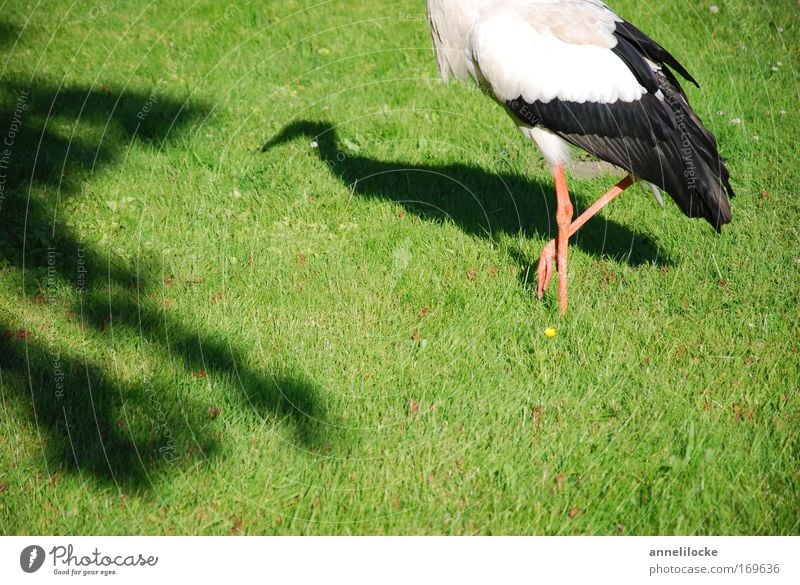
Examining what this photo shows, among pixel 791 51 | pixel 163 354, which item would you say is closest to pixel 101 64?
pixel 163 354

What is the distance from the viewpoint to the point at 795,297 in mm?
5059

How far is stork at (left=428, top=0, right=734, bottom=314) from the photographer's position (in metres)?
4.83

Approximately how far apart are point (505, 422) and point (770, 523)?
4.23 ft

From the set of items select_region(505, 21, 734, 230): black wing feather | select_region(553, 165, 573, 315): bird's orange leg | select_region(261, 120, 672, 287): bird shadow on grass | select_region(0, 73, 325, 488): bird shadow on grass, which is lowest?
select_region(0, 73, 325, 488): bird shadow on grass

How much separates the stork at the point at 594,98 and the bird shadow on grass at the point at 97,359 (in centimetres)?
197

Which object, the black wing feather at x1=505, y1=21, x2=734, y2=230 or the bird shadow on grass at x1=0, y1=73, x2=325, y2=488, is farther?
the black wing feather at x1=505, y1=21, x2=734, y2=230

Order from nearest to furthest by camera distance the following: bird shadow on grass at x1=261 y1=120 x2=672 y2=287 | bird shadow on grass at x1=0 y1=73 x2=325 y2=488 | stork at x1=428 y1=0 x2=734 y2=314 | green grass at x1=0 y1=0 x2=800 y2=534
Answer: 1. green grass at x1=0 y1=0 x2=800 y2=534
2. bird shadow on grass at x1=0 y1=73 x2=325 y2=488
3. stork at x1=428 y1=0 x2=734 y2=314
4. bird shadow on grass at x1=261 y1=120 x2=672 y2=287

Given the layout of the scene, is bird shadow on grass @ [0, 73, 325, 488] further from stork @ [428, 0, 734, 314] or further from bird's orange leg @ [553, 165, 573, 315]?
stork @ [428, 0, 734, 314]

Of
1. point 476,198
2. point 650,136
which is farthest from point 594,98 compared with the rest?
point 476,198

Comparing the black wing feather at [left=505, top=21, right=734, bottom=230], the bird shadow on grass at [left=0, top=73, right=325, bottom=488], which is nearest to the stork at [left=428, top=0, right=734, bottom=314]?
the black wing feather at [left=505, top=21, right=734, bottom=230]

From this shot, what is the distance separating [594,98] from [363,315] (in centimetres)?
195

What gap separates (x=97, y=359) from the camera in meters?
4.45

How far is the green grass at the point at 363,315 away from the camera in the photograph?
3.71 m

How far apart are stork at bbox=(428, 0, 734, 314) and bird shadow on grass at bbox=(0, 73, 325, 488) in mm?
1973
